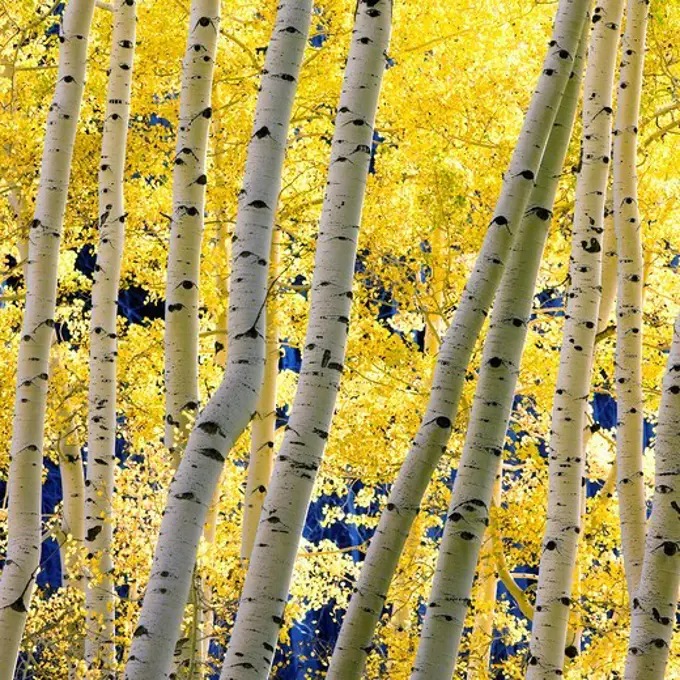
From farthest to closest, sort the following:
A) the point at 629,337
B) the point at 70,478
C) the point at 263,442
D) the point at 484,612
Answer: the point at 70,478 < the point at 263,442 < the point at 484,612 < the point at 629,337

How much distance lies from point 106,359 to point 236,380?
9.76ft

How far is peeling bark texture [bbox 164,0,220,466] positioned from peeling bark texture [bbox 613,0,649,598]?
2.35 m

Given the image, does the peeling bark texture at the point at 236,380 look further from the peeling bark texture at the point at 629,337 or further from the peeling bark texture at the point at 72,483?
the peeling bark texture at the point at 72,483

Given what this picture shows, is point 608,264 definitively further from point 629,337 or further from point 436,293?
point 629,337

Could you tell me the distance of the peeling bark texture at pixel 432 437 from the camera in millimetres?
3809

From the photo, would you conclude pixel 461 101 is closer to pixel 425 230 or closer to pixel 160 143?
pixel 425 230

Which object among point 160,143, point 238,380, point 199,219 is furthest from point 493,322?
point 160,143

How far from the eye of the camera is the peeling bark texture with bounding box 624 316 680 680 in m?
3.35

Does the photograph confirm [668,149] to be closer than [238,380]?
No

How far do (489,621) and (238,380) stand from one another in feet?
19.4

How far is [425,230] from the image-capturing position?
9031 millimetres

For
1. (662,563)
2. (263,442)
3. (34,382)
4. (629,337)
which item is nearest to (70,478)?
(263,442)

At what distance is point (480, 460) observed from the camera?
3.74m

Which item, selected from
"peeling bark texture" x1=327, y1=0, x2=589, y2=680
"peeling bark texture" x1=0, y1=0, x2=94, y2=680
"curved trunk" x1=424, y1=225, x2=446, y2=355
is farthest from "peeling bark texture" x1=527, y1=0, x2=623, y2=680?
"curved trunk" x1=424, y1=225, x2=446, y2=355
